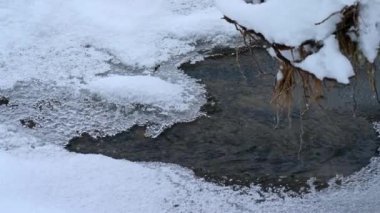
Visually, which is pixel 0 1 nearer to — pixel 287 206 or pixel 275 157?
pixel 275 157

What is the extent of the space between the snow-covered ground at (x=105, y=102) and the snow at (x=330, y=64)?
3.97 feet

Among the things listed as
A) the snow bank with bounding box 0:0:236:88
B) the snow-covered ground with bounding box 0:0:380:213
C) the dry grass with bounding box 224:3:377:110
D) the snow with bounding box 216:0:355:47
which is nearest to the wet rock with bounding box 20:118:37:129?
the snow-covered ground with bounding box 0:0:380:213

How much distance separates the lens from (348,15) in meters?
2.12

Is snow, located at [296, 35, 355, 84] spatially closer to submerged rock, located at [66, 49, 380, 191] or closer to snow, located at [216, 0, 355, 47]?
snow, located at [216, 0, 355, 47]

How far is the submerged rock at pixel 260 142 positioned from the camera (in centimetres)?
345

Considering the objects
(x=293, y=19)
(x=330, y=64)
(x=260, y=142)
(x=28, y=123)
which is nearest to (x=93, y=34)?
(x=28, y=123)

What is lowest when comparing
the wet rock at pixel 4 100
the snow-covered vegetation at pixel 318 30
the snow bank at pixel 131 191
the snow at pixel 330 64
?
the snow bank at pixel 131 191

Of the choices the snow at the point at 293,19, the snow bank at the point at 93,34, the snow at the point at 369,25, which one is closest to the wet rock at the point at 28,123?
the snow bank at the point at 93,34

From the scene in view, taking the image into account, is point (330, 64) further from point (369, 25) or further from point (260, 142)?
point (260, 142)

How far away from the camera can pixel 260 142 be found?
3.65m

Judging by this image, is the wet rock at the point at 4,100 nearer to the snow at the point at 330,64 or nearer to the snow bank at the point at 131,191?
the snow bank at the point at 131,191

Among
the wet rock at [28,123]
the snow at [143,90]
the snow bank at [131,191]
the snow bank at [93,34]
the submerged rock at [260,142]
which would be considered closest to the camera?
the snow bank at [131,191]

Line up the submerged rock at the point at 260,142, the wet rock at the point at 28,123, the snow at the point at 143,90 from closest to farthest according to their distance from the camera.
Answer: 1. the submerged rock at the point at 260,142
2. the wet rock at the point at 28,123
3. the snow at the point at 143,90

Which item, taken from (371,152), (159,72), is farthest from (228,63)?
(371,152)
